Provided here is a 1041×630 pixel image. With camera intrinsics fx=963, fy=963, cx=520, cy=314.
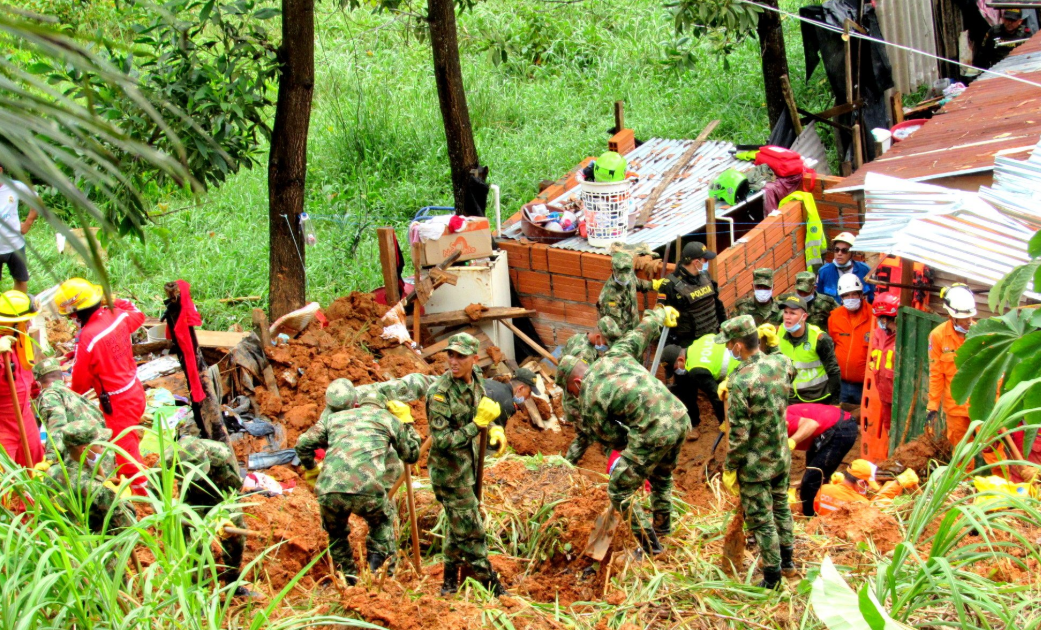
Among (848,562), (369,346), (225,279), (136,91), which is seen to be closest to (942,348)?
(848,562)

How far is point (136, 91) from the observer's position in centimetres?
124

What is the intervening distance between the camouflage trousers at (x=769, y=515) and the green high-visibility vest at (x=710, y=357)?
9.52 feet

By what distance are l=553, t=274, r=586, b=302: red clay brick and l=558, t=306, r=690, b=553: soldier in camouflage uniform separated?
3953 mm

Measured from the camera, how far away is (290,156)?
9.13 metres

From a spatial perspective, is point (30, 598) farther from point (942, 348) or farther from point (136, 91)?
point (942, 348)

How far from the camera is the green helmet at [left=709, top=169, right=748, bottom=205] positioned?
10.7 metres

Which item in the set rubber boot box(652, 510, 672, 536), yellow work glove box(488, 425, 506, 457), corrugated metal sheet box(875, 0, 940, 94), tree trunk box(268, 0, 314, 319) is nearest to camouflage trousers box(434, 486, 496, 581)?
yellow work glove box(488, 425, 506, 457)

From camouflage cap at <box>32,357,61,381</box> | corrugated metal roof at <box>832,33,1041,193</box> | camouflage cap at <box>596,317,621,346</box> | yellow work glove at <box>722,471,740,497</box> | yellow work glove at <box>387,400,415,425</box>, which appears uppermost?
corrugated metal roof at <box>832,33,1041,193</box>

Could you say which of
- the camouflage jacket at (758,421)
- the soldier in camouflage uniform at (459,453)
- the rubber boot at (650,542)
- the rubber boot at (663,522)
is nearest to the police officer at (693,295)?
the rubber boot at (663,522)

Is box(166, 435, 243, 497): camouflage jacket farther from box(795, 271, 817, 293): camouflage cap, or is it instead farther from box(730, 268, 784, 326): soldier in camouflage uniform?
box(795, 271, 817, 293): camouflage cap

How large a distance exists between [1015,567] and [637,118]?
1101cm

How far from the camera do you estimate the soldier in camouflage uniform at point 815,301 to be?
8.88 metres

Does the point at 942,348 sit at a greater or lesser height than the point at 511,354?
greater

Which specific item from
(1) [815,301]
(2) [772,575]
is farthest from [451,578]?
(1) [815,301]
